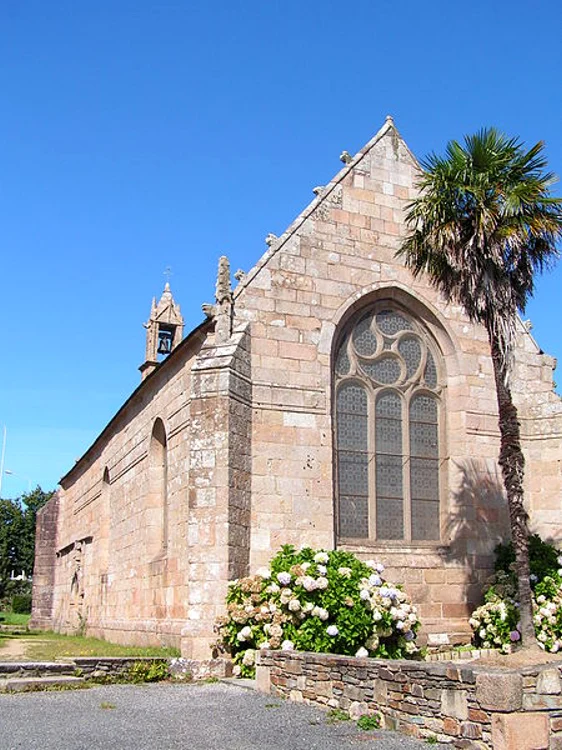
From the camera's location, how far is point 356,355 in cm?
1650

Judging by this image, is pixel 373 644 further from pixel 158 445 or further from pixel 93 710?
pixel 158 445

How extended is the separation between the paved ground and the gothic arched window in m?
5.34

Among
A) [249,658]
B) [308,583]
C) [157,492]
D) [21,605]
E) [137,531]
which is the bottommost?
[21,605]

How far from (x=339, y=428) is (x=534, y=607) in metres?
4.54

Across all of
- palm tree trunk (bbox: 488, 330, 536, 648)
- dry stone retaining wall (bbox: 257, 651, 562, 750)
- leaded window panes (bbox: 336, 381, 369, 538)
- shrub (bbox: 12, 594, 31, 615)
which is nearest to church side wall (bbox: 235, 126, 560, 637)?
leaded window panes (bbox: 336, 381, 369, 538)

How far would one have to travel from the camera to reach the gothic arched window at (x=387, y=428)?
15.9m

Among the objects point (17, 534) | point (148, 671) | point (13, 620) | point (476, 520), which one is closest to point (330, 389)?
point (476, 520)

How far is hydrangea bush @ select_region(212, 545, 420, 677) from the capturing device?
40.1 ft

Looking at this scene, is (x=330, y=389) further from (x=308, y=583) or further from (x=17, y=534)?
(x=17, y=534)

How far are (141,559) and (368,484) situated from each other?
5.61 meters

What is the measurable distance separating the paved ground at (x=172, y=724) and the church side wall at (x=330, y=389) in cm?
385

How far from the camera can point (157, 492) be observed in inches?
717

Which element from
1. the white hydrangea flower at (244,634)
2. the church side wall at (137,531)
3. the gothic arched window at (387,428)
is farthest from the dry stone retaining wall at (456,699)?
the gothic arched window at (387,428)

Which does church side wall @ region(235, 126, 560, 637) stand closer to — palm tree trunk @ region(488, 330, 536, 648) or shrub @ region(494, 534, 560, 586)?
shrub @ region(494, 534, 560, 586)
